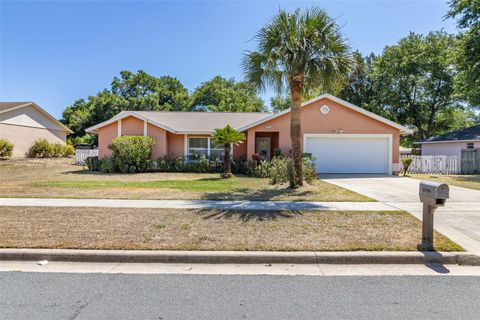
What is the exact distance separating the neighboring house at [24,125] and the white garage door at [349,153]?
2549cm

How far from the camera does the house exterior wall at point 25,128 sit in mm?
26672

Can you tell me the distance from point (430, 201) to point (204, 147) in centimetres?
1646

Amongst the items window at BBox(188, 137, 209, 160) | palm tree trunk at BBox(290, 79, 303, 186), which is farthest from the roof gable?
palm tree trunk at BBox(290, 79, 303, 186)

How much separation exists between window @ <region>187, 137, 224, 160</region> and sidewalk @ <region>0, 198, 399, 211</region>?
1146cm

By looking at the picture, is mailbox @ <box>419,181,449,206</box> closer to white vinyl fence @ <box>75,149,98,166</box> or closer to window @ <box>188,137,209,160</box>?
window @ <box>188,137,209,160</box>

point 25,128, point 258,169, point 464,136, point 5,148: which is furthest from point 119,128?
point 464,136

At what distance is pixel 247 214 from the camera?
293 inches

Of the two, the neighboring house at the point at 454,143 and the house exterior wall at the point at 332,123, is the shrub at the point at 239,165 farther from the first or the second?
the neighboring house at the point at 454,143

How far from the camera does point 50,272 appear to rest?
4.44 m

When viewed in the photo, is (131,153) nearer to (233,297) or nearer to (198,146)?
(198,146)

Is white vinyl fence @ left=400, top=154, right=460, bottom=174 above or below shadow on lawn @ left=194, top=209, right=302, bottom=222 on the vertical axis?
above

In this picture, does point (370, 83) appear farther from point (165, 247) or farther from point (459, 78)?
point (165, 247)

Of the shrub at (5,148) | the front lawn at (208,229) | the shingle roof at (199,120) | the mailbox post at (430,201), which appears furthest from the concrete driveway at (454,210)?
the shrub at (5,148)

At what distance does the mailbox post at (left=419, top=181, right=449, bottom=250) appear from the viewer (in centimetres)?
491
